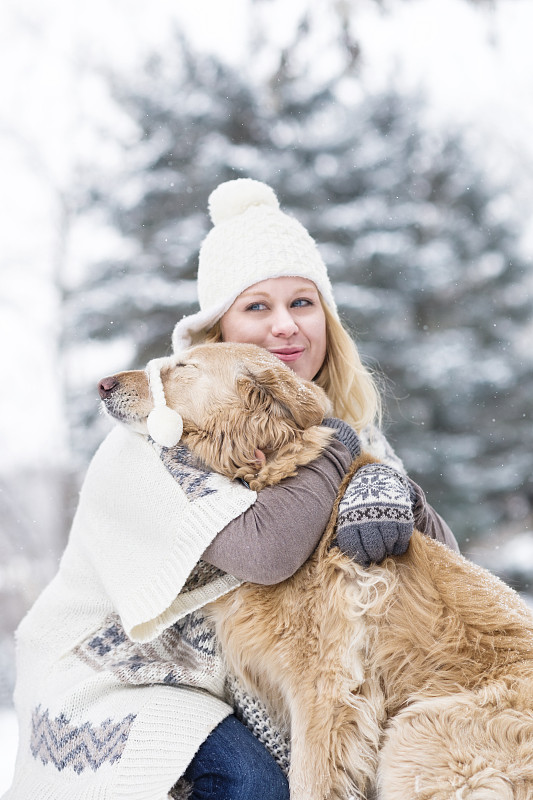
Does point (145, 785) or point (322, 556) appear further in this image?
point (322, 556)

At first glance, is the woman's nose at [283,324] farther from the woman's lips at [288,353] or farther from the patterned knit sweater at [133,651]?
the patterned knit sweater at [133,651]

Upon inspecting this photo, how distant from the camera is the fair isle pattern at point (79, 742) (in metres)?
1.75

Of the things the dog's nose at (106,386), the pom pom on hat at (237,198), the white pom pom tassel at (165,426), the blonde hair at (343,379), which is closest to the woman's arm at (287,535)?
the white pom pom tassel at (165,426)

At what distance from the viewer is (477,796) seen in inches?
54.9

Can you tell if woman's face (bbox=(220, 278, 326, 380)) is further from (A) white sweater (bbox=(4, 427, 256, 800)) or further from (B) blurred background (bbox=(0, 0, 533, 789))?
(B) blurred background (bbox=(0, 0, 533, 789))

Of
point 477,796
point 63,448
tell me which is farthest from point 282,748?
point 63,448

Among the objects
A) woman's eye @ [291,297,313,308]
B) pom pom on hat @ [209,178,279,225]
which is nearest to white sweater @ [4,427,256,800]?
woman's eye @ [291,297,313,308]

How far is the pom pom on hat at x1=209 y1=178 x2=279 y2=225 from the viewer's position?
2.77 metres

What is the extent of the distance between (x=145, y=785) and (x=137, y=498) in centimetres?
70

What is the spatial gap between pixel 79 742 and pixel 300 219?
5612 millimetres

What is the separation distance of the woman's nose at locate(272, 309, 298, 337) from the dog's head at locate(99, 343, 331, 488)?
1.27ft

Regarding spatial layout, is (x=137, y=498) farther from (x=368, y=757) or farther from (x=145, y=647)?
(x=368, y=757)

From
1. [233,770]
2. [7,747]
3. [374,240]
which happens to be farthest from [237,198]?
[374,240]

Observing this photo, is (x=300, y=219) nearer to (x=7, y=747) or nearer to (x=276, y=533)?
(x=7, y=747)
